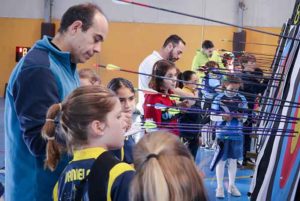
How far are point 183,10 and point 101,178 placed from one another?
8875 mm

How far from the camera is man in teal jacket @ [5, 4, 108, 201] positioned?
4.63 feet

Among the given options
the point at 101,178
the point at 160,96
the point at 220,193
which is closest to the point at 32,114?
the point at 101,178

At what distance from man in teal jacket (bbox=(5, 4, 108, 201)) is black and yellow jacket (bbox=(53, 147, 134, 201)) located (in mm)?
134

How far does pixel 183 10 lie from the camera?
32.1ft

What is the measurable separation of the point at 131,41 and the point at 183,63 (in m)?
1.10

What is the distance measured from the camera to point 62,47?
1.57 m

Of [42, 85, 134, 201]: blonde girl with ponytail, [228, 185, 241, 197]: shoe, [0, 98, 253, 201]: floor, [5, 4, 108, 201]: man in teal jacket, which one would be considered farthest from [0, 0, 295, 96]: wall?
[42, 85, 134, 201]: blonde girl with ponytail

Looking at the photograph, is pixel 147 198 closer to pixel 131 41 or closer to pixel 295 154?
pixel 295 154

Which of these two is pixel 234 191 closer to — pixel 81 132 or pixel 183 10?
pixel 81 132

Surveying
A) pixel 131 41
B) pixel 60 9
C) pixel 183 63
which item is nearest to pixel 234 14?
pixel 183 63

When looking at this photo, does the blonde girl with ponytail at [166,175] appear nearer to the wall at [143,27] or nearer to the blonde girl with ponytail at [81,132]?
the blonde girl with ponytail at [81,132]

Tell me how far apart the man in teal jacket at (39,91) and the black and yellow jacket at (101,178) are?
0.13 meters

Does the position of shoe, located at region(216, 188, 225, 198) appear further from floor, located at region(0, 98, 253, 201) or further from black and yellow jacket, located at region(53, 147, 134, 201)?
black and yellow jacket, located at region(53, 147, 134, 201)

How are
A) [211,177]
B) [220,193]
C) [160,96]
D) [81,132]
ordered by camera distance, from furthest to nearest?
[211,177] → [220,193] → [160,96] → [81,132]
